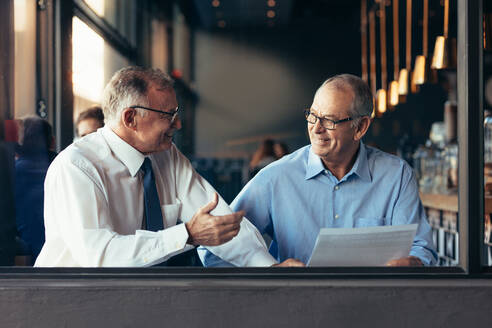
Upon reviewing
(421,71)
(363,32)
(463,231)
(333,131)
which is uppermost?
(363,32)

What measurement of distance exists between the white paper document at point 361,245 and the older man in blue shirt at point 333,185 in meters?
0.37

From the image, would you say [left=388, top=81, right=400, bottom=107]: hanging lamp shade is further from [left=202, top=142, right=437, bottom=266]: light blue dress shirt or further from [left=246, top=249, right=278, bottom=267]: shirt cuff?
[left=246, top=249, right=278, bottom=267]: shirt cuff

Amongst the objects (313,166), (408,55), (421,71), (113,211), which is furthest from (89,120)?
(408,55)

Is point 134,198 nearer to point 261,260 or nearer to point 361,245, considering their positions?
point 261,260

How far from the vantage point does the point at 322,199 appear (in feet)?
7.32

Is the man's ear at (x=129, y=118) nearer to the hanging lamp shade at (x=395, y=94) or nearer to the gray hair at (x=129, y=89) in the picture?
the gray hair at (x=129, y=89)

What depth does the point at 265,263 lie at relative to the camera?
199 centimetres

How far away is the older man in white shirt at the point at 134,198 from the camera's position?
5.97 feet

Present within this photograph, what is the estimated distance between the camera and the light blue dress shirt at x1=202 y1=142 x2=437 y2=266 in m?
2.20

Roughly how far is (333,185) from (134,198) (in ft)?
2.46

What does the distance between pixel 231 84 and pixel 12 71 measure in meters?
8.96

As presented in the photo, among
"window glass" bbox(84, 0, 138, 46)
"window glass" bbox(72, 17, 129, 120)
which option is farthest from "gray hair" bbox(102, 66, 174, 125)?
"window glass" bbox(84, 0, 138, 46)

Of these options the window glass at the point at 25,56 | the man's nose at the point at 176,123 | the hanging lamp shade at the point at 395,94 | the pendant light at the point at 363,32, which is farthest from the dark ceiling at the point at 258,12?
the man's nose at the point at 176,123

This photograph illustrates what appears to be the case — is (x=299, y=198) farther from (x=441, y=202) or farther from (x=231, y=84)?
(x=231, y=84)
